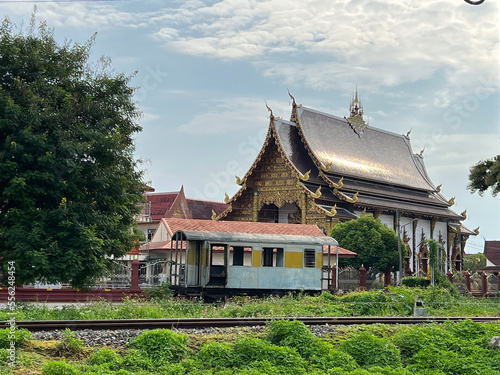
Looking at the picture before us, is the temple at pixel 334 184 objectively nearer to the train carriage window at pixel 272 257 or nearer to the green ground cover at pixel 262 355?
the train carriage window at pixel 272 257

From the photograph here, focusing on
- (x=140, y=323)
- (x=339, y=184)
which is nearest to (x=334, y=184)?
(x=339, y=184)

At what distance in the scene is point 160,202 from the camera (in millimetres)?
63344

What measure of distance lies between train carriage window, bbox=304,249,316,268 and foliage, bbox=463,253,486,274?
6106 centimetres

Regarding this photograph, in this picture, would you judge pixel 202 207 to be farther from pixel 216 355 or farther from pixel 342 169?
pixel 216 355

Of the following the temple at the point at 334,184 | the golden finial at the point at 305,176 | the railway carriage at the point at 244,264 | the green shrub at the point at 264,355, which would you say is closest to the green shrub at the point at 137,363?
the green shrub at the point at 264,355

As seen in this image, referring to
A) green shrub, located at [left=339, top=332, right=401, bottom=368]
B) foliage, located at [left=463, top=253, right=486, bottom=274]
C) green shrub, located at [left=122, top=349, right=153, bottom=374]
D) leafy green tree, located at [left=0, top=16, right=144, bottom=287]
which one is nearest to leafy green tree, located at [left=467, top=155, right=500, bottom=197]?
leafy green tree, located at [left=0, top=16, right=144, bottom=287]

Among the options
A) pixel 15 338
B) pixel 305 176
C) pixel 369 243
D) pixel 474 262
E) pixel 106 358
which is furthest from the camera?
pixel 474 262

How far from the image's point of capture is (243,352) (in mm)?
10719

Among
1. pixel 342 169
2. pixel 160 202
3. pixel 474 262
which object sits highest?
pixel 342 169

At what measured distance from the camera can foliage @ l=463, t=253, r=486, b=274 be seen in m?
83.9

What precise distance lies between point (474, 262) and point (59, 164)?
245ft

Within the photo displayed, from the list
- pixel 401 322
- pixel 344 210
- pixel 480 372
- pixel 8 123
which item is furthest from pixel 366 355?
pixel 344 210

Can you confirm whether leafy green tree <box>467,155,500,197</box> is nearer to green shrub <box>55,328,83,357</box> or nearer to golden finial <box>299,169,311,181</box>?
golden finial <box>299,169,311,181</box>

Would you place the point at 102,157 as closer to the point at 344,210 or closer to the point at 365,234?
the point at 365,234
